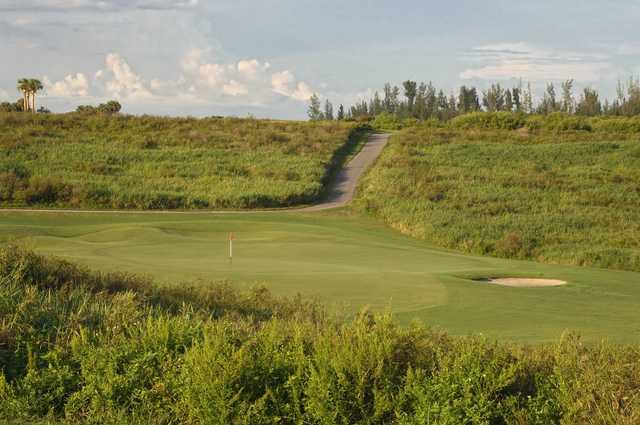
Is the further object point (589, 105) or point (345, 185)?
point (589, 105)

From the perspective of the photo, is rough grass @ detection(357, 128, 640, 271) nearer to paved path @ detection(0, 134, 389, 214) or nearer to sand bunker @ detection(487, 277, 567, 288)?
paved path @ detection(0, 134, 389, 214)

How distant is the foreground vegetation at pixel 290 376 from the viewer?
6.66 metres

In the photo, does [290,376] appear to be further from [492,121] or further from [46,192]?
[492,121]

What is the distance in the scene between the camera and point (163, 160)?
5003cm

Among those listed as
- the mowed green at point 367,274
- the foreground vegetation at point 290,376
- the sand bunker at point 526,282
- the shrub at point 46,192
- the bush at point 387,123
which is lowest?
the sand bunker at point 526,282

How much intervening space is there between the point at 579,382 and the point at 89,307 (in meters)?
5.13

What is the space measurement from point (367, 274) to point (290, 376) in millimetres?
9612

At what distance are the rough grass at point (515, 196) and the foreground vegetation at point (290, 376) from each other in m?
22.8

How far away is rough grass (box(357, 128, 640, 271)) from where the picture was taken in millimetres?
32031

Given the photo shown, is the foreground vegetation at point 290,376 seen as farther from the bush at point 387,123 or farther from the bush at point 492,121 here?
the bush at point 492,121

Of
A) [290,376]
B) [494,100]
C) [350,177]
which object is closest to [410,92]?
[494,100]

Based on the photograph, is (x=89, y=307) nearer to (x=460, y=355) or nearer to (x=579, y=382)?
(x=460, y=355)

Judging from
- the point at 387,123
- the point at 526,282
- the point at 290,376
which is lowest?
the point at 526,282

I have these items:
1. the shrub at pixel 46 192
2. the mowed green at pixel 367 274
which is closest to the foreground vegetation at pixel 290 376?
the mowed green at pixel 367 274
